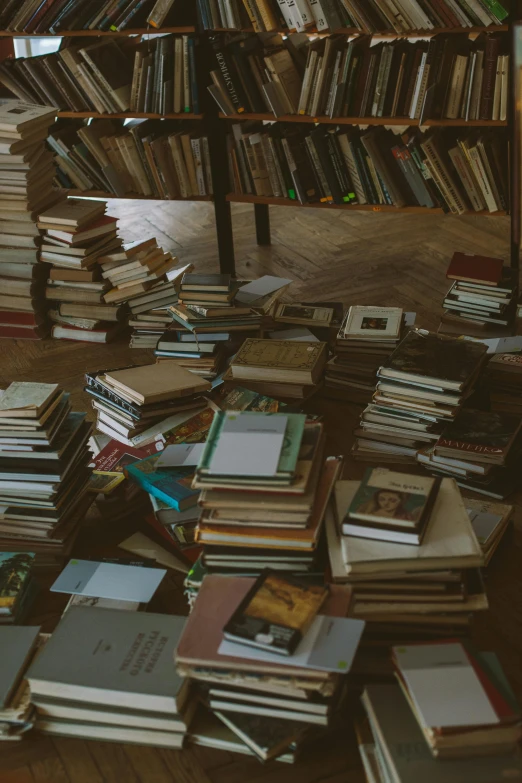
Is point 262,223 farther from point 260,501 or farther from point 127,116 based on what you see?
point 260,501

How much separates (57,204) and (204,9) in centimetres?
106

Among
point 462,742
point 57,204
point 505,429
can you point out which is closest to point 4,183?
point 57,204

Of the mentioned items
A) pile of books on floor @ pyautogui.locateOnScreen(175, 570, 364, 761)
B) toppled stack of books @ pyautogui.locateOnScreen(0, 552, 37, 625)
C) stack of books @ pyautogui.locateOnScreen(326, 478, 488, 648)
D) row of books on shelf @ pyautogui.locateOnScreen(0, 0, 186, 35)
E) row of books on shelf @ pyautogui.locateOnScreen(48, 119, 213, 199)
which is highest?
row of books on shelf @ pyautogui.locateOnScreen(0, 0, 186, 35)

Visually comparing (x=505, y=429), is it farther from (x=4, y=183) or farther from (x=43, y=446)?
(x=4, y=183)

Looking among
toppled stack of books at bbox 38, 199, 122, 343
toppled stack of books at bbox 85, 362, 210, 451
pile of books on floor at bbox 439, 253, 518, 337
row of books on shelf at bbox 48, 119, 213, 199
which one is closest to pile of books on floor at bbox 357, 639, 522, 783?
toppled stack of books at bbox 85, 362, 210, 451

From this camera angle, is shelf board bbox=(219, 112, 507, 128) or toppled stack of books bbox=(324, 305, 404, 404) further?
shelf board bbox=(219, 112, 507, 128)

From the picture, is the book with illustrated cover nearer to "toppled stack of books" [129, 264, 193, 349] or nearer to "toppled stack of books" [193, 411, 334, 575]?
"toppled stack of books" [193, 411, 334, 575]

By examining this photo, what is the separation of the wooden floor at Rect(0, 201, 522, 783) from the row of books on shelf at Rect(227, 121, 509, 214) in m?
0.43

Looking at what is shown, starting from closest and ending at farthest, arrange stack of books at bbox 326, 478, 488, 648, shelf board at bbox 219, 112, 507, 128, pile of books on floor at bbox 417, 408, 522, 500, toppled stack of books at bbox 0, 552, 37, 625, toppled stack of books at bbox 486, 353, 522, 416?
stack of books at bbox 326, 478, 488, 648 → toppled stack of books at bbox 0, 552, 37, 625 → pile of books on floor at bbox 417, 408, 522, 500 → toppled stack of books at bbox 486, 353, 522, 416 → shelf board at bbox 219, 112, 507, 128

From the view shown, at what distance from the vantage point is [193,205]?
5523mm

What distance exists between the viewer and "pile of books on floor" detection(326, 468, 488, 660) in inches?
78.8

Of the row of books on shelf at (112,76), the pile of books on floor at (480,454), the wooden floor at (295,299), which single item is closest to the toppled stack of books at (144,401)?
the wooden floor at (295,299)

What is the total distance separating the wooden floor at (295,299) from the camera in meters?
2.03

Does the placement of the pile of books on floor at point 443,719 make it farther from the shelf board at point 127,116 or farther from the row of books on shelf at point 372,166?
the shelf board at point 127,116
